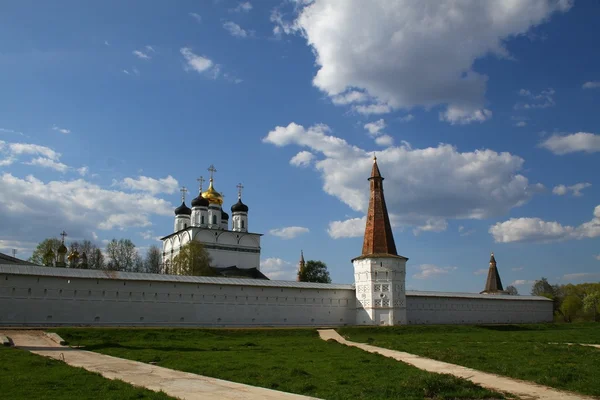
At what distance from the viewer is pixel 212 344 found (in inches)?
792

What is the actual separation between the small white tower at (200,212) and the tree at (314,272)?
44.6ft

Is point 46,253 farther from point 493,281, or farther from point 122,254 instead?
point 493,281

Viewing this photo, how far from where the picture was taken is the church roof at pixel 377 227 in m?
35.7

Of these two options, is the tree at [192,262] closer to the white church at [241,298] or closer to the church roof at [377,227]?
the white church at [241,298]

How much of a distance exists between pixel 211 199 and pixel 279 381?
45.8 m

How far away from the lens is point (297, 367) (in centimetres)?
1261

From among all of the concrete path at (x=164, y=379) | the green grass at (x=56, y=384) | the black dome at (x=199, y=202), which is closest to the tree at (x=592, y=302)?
the black dome at (x=199, y=202)

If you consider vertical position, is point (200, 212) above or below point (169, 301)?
above

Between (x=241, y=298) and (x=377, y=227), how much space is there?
1056 cm

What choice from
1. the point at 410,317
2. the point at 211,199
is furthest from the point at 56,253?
the point at 410,317

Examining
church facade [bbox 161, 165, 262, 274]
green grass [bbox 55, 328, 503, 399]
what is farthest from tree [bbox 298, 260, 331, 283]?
green grass [bbox 55, 328, 503, 399]

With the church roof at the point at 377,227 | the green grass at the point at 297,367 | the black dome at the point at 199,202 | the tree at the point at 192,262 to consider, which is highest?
the black dome at the point at 199,202

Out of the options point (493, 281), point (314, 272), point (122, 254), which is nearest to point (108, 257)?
point (122, 254)

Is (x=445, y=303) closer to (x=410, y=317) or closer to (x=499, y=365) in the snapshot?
(x=410, y=317)
